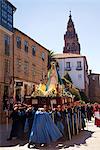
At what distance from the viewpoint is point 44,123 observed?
13906 millimetres

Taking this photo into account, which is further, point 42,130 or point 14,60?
point 14,60

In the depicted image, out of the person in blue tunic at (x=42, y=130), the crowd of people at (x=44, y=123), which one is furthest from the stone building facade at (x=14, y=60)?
the person in blue tunic at (x=42, y=130)

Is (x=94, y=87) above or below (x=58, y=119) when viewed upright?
above

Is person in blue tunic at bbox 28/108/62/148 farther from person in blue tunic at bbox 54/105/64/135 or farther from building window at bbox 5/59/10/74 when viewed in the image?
building window at bbox 5/59/10/74

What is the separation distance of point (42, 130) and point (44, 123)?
0.30 metres

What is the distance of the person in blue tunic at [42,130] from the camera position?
13727 millimetres

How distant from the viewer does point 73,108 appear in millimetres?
18734

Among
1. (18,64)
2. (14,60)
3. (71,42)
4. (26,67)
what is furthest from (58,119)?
(71,42)

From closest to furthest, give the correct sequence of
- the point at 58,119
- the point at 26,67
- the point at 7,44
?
the point at 58,119 < the point at 7,44 < the point at 26,67

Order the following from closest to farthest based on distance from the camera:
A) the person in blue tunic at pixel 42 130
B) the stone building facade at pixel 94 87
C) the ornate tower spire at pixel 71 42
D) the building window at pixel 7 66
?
the person in blue tunic at pixel 42 130, the building window at pixel 7 66, the stone building facade at pixel 94 87, the ornate tower spire at pixel 71 42

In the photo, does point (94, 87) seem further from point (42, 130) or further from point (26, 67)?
point (42, 130)

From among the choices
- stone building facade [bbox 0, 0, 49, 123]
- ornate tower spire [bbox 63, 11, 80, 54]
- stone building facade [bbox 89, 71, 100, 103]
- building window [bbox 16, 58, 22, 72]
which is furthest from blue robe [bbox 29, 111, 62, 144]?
ornate tower spire [bbox 63, 11, 80, 54]

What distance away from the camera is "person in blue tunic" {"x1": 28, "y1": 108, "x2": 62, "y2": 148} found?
13727 mm

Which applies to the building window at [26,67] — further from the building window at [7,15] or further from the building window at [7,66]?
the building window at [7,15]
